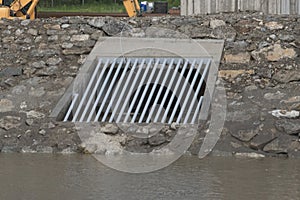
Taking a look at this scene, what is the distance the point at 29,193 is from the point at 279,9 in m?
6.73

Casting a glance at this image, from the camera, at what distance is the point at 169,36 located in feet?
33.6

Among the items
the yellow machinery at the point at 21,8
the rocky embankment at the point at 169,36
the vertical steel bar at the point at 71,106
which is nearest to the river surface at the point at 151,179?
the rocky embankment at the point at 169,36

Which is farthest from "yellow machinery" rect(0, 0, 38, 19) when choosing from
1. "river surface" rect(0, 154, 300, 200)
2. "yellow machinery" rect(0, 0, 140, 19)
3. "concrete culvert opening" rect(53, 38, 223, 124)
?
"river surface" rect(0, 154, 300, 200)

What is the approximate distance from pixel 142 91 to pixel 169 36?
0.96 m

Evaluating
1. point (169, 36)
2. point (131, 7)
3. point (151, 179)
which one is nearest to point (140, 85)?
point (169, 36)

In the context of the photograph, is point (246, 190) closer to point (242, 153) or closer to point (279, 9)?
point (242, 153)

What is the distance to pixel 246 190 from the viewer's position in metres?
6.44

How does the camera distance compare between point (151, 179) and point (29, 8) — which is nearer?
point (151, 179)

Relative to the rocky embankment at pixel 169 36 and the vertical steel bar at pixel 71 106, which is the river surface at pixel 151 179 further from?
the vertical steel bar at pixel 71 106

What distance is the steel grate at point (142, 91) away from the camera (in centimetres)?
946

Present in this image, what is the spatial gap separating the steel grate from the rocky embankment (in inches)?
13.5

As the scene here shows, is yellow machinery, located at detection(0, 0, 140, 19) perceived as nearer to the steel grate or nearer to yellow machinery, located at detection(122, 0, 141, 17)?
yellow machinery, located at detection(122, 0, 141, 17)

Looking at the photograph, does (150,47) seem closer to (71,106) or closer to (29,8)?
(71,106)

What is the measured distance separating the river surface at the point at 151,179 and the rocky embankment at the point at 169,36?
418 mm
